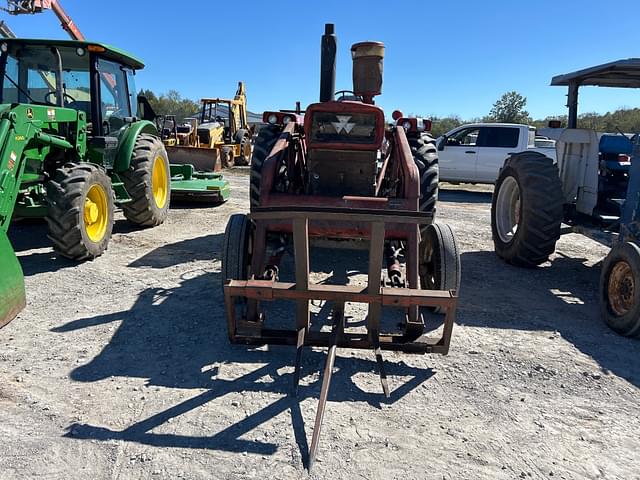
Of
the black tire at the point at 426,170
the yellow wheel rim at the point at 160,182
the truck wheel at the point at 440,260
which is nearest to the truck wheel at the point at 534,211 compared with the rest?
the black tire at the point at 426,170

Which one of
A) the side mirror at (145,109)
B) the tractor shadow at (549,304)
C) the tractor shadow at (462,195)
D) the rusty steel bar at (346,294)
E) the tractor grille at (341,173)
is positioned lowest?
the tractor shadow at (549,304)

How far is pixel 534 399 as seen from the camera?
3.22 m

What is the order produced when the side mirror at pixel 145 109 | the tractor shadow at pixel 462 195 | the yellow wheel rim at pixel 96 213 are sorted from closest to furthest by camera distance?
the yellow wheel rim at pixel 96 213
the side mirror at pixel 145 109
the tractor shadow at pixel 462 195

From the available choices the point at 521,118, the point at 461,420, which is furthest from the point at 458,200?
the point at 521,118

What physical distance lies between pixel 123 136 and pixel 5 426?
5.24 metres

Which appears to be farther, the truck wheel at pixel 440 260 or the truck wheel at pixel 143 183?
the truck wheel at pixel 143 183

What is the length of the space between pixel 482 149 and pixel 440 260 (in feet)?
32.8

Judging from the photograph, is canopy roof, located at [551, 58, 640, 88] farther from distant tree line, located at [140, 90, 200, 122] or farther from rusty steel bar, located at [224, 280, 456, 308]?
distant tree line, located at [140, 90, 200, 122]

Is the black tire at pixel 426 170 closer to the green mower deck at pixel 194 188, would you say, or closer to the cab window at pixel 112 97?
the cab window at pixel 112 97

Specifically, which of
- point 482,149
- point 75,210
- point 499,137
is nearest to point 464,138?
point 482,149

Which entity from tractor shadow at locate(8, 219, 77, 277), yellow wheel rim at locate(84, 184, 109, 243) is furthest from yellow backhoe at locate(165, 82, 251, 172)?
yellow wheel rim at locate(84, 184, 109, 243)

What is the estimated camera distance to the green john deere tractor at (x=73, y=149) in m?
4.87

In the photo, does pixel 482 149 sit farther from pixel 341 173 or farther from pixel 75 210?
pixel 75 210

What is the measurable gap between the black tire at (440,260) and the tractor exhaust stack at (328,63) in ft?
5.88
